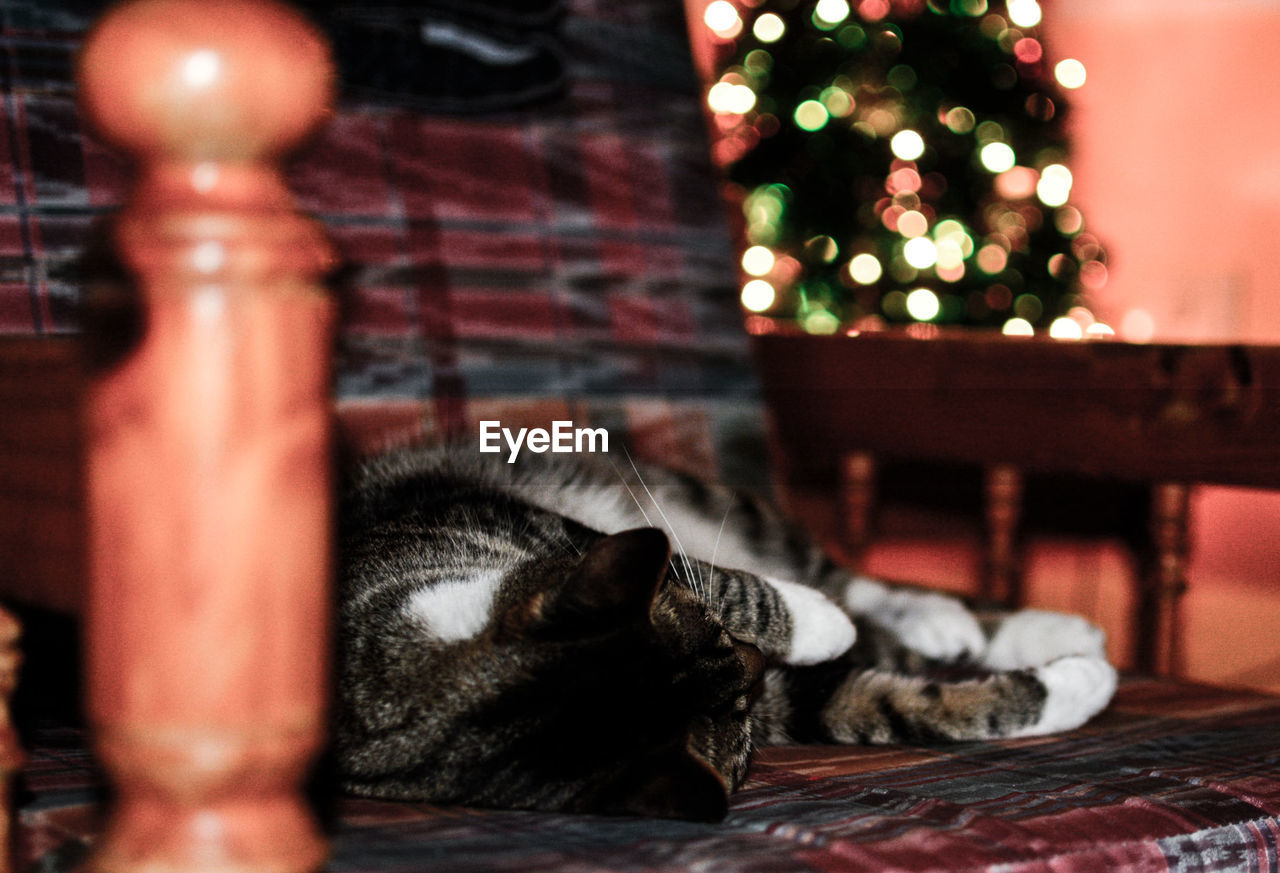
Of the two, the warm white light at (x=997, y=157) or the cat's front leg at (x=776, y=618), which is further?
the warm white light at (x=997, y=157)

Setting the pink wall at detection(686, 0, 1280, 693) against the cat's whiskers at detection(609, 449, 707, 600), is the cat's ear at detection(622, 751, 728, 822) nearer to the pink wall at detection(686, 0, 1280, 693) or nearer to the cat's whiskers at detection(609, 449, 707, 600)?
the cat's whiskers at detection(609, 449, 707, 600)

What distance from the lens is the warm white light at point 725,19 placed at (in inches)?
102

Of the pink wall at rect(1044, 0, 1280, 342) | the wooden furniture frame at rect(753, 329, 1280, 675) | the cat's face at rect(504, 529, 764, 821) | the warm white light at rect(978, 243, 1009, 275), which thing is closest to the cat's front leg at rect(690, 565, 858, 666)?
the cat's face at rect(504, 529, 764, 821)

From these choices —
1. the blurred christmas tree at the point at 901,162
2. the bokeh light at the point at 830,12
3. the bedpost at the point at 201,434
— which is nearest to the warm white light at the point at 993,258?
the blurred christmas tree at the point at 901,162

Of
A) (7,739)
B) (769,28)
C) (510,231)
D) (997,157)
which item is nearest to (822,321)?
(997,157)

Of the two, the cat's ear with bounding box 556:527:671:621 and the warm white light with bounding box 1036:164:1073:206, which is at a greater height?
the warm white light with bounding box 1036:164:1073:206

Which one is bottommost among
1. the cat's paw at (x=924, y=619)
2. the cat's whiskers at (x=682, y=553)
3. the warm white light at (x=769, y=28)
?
the cat's paw at (x=924, y=619)

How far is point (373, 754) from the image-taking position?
27.1 inches

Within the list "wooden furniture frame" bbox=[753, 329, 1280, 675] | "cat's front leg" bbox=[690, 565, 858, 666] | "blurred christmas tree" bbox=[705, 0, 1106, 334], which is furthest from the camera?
"blurred christmas tree" bbox=[705, 0, 1106, 334]

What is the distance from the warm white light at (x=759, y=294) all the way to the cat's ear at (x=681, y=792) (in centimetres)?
212

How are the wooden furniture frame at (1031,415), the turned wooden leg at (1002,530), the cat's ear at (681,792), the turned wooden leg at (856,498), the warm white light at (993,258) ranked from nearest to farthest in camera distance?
the cat's ear at (681,792)
the wooden furniture frame at (1031,415)
the turned wooden leg at (1002,530)
the turned wooden leg at (856,498)
the warm white light at (993,258)

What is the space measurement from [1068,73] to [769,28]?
2.52ft

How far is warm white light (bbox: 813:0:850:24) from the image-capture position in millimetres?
2496

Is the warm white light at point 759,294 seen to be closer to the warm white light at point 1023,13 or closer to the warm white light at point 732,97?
the warm white light at point 732,97
